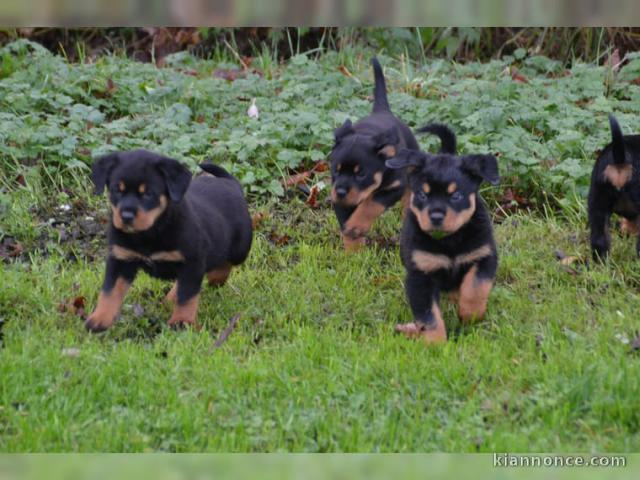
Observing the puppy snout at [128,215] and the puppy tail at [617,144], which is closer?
the puppy snout at [128,215]

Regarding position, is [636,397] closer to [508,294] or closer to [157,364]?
[508,294]

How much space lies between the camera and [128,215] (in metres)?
4.21

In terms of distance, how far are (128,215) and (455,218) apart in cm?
154

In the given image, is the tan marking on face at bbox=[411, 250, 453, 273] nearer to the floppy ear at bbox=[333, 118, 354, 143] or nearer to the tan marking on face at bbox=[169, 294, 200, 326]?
the tan marking on face at bbox=[169, 294, 200, 326]

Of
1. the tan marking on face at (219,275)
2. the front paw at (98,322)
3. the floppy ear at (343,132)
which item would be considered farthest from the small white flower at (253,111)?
the front paw at (98,322)

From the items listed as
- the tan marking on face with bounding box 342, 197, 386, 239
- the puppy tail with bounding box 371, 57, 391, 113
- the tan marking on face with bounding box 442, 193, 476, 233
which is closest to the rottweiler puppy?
the tan marking on face with bounding box 442, 193, 476, 233

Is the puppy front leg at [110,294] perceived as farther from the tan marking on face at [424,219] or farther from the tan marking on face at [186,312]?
the tan marking on face at [424,219]

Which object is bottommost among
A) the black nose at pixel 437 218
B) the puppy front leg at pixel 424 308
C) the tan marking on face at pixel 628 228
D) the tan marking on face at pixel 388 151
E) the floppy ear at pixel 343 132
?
the tan marking on face at pixel 628 228

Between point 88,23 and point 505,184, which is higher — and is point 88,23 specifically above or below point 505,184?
above

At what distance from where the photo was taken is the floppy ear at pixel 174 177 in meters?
4.37

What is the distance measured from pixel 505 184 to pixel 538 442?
347cm

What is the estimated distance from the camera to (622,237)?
230 inches

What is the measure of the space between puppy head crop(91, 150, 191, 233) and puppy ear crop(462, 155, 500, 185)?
4.55ft

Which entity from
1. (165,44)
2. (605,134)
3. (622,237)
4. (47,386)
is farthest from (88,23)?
(165,44)
